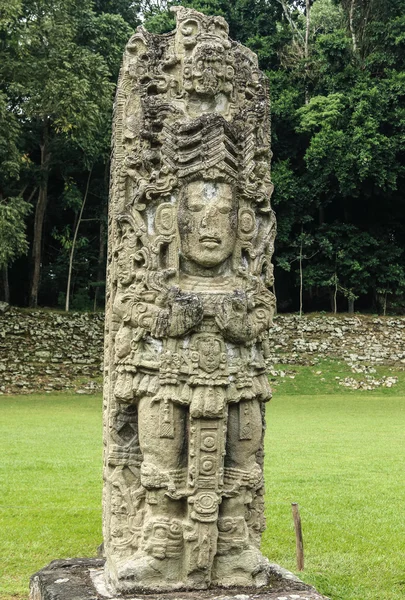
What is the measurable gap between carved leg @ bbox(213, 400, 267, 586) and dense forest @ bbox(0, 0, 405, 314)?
18580 mm

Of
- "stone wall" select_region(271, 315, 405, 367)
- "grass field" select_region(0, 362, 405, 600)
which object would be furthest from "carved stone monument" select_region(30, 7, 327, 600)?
"stone wall" select_region(271, 315, 405, 367)

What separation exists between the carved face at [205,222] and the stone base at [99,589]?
1.88 meters

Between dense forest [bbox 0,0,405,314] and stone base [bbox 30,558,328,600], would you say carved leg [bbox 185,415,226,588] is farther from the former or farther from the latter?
dense forest [bbox 0,0,405,314]

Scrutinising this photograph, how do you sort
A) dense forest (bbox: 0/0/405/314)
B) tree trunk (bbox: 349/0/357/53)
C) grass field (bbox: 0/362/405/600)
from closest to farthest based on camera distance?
grass field (bbox: 0/362/405/600)
dense forest (bbox: 0/0/405/314)
tree trunk (bbox: 349/0/357/53)

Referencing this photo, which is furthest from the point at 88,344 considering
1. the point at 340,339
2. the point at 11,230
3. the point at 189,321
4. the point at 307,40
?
the point at 189,321

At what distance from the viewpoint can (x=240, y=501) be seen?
4500 millimetres

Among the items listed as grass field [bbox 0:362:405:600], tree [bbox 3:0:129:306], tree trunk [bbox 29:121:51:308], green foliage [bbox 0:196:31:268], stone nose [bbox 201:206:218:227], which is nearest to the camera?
stone nose [bbox 201:206:218:227]

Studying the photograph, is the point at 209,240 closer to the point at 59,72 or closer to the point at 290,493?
the point at 290,493

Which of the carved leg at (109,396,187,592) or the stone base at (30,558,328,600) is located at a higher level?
the carved leg at (109,396,187,592)

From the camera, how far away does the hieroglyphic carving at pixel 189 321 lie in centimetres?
436

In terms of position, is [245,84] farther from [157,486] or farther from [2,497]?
[2,497]

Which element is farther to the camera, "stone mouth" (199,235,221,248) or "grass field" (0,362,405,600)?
"grass field" (0,362,405,600)

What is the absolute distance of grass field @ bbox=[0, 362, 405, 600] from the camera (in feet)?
21.2

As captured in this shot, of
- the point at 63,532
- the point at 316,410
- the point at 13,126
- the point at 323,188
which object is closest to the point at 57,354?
the point at 13,126
